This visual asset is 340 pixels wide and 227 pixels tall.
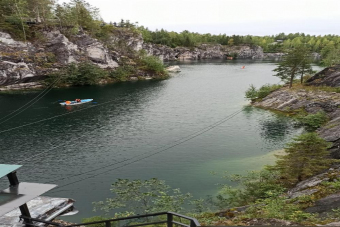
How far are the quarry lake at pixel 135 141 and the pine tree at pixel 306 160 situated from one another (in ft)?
24.7

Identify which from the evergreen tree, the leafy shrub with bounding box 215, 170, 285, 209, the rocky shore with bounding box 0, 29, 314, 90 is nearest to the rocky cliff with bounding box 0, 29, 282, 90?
the rocky shore with bounding box 0, 29, 314, 90

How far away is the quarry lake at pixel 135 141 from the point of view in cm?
2997

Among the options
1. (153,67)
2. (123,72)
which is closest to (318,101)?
(123,72)

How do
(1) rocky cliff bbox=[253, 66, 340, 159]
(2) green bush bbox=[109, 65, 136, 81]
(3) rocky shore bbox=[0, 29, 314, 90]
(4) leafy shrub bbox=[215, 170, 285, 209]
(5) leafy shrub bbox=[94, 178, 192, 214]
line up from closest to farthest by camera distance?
(5) leafy shrub bbox=[94, 178, 192, 214] → (4) leafy shrub bbox=[215, 170, 285, 209] → (1) rocky cliff bbox=[253, 66, 340, 159] → (3) rocky shore bbox=[0, 29, 314, 90] → (2) green bush bbox=[109, 65, 136, 81]

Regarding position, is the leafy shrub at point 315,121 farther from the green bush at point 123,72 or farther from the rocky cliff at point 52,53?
the rocky cliff at point 52,53

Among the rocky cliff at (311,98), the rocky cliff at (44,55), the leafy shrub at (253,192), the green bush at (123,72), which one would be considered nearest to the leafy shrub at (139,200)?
the leafy shrub at (253,192)

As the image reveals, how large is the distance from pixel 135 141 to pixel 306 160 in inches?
1002

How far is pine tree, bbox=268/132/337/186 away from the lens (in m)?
21.9

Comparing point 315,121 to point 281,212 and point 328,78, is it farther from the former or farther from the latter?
point 281,212

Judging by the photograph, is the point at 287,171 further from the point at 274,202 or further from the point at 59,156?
the point at 59,156

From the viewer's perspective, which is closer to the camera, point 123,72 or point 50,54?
point 50,54

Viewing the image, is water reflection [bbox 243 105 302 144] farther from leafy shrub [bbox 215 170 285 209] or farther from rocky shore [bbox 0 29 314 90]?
rocky shore [bbox 0 29 314 90]

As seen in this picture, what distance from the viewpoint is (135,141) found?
41.6m

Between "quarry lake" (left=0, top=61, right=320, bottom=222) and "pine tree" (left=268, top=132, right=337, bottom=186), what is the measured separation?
7532mm
